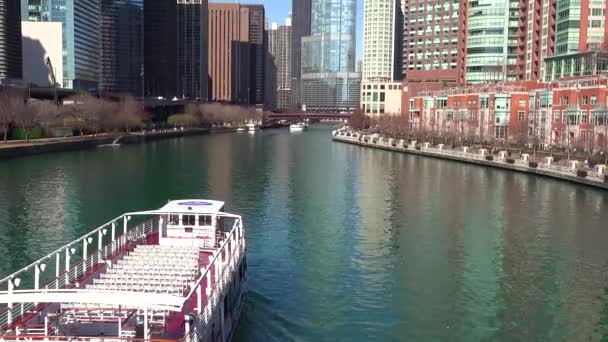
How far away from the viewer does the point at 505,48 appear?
4975 inches

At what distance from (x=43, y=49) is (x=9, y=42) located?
1754 cm

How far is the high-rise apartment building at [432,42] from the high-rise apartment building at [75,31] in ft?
293

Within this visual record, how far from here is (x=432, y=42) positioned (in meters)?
158

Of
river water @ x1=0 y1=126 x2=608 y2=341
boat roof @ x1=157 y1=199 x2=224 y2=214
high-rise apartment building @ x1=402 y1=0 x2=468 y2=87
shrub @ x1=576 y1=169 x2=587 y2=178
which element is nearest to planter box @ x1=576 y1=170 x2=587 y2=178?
shrub @ x1=576 y1=169 x2=587 y2=178

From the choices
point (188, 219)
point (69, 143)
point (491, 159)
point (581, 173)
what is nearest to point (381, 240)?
point (188, 219)

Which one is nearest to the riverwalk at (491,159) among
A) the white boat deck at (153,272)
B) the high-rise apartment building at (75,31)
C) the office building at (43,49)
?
the white boat deck at (153,272)

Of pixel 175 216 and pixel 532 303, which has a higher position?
pixel 175 216

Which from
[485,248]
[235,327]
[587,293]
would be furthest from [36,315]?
[485,248]

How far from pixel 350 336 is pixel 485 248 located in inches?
569

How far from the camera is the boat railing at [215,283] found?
15.8 meters

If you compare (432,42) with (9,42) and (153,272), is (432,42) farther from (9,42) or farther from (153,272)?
(153,272)

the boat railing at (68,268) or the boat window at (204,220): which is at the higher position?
the boat window at (204,220)

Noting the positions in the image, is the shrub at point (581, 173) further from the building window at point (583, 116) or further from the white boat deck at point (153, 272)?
the white boat deck at point (153, 272)

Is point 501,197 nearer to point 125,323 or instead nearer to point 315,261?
point 315,261
